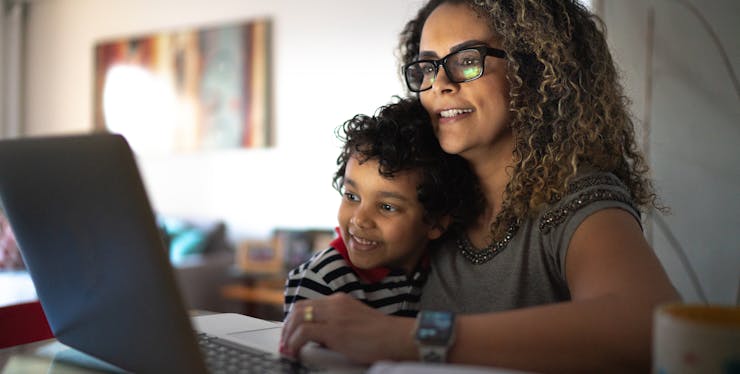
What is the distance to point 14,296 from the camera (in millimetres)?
1990

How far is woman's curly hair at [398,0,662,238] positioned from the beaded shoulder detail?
0.23 feet

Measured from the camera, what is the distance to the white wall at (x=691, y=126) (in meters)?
1.96

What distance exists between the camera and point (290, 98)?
5223 millimetres

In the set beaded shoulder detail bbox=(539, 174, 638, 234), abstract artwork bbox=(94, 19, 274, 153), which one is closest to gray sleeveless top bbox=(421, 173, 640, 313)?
beaded shoulder detail bbox=(539, 174, 638, 234)

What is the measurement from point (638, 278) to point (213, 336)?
0.62 meters

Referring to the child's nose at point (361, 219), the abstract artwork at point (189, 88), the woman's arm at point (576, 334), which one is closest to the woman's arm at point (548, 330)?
the woman's arm at point (576, 334)

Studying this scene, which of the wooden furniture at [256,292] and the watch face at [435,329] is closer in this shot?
the watch face at [435,329]

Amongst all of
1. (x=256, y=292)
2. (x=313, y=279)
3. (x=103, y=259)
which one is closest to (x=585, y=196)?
(x=313, y=279)

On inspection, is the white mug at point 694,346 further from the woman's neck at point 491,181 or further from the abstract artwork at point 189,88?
the abstract artwork at point 189,88

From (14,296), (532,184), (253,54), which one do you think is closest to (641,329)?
(532,184)

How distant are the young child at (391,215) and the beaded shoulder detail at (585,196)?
24 centimetres

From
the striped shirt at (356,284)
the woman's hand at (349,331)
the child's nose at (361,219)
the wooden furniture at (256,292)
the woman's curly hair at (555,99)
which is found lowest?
the wooden furniture at (256,292)

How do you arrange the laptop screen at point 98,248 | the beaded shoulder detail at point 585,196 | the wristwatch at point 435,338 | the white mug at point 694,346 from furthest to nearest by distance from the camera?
the beaded shoulder detail at point 585,196
the wristwatch at point 435,338
the laptop screen at point 98,248
the white mug at point 694,346

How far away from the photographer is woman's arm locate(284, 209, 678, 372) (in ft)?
2.66
